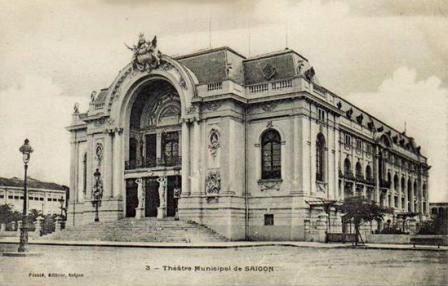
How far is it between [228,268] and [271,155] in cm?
1525

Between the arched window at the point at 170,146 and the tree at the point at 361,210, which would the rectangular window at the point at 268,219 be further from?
the arched window at the point at 170,146

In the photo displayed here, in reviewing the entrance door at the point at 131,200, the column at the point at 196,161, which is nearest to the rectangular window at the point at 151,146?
the entrance door at the point at 131,200

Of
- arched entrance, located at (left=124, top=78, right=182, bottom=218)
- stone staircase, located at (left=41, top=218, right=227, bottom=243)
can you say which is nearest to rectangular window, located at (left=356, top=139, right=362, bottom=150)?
arched entrance, located at (left=124, top=78, right=182, bottom=218)

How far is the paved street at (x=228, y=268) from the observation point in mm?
15540

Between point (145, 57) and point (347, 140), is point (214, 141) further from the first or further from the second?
point (347, 140)

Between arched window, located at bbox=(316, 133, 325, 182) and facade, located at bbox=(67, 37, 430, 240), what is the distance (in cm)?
6

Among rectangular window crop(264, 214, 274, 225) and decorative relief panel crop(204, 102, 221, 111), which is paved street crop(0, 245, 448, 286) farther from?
decorative relief panel crop(204, 102, 221, 111)

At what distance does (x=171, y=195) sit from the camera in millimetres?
33281

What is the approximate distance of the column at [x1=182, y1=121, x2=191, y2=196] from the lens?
31.8 meters

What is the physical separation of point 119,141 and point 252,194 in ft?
29.9

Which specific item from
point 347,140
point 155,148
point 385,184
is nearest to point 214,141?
point 155,148

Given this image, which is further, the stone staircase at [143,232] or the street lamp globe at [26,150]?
the stone staircase at [143,232]

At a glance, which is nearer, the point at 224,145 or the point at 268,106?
the point at 224,145

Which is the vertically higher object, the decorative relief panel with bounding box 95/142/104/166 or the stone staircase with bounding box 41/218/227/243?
the decorative relief panel with bounding box 95/142/104/166
